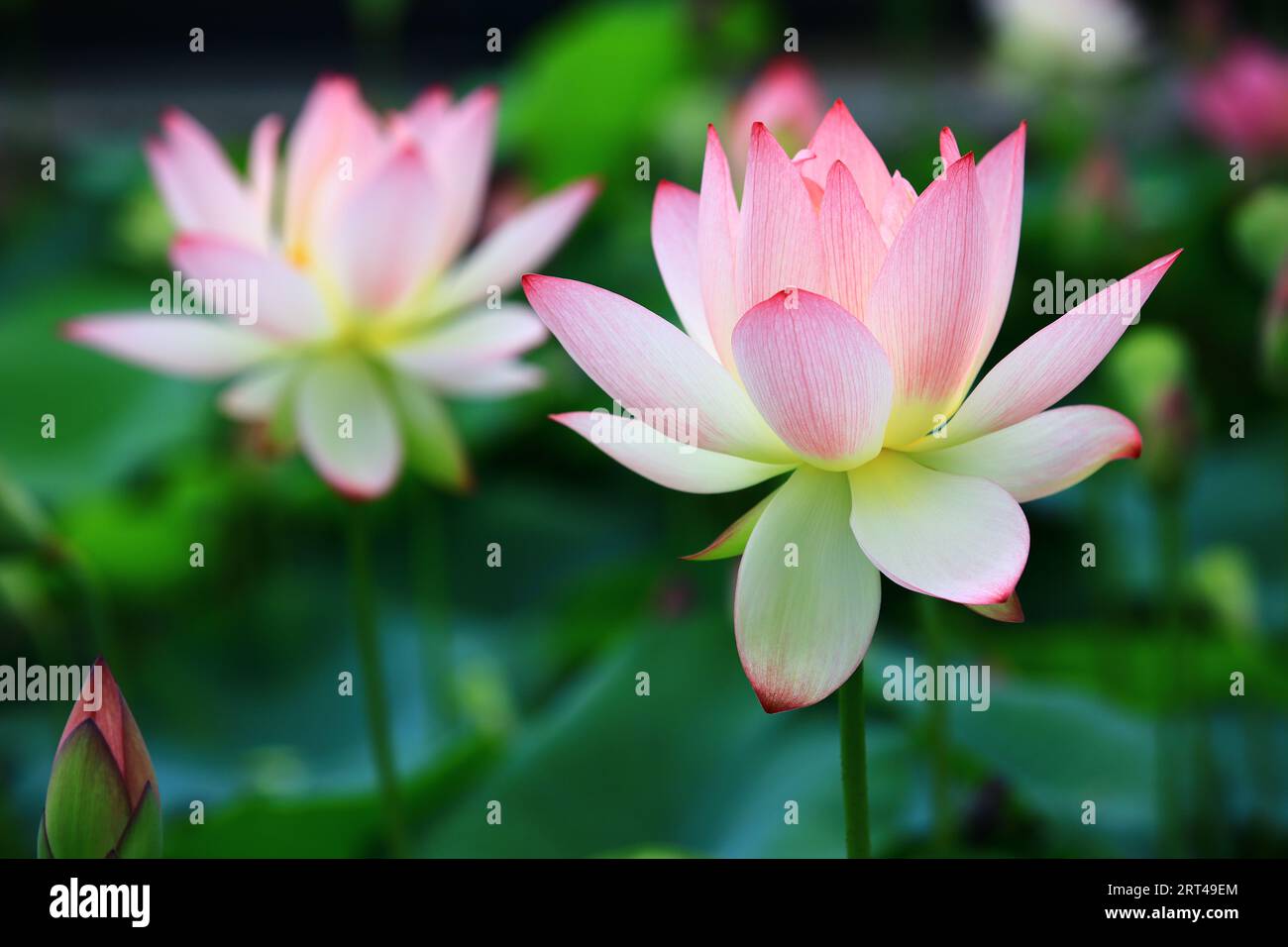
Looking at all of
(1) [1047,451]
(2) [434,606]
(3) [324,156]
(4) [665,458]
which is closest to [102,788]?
(4) [665,458]

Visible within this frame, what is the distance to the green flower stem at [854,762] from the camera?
39 centimetres

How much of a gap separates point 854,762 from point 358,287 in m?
0.45

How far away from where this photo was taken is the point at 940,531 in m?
0.41

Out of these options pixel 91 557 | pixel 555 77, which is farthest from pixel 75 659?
pixel 555 77

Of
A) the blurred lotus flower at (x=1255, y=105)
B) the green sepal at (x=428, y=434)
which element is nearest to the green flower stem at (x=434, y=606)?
the green sepal at (x=428, y=434)

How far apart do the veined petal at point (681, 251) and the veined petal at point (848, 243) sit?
69mm

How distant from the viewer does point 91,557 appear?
52.9 inches

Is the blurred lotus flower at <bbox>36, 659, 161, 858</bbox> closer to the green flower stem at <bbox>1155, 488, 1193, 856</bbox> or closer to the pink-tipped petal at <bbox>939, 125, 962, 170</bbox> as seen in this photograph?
the pink-tipped petal at <bbox>939, 125, 962, 170</bbox>

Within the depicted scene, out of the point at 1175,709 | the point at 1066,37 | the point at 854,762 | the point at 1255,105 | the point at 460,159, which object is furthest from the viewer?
the point at 1066,37

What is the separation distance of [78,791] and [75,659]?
0.76 m

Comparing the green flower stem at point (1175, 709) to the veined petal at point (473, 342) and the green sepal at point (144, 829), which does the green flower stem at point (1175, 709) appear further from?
the green sepal at point (144, 829)

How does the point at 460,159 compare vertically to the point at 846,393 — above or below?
above

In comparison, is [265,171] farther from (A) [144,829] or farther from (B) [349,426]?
(A) [144,829]
